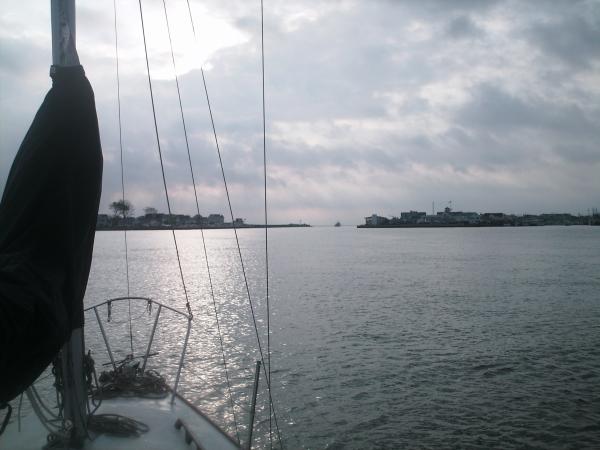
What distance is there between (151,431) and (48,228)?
364 cm

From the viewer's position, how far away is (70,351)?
16.1 ft

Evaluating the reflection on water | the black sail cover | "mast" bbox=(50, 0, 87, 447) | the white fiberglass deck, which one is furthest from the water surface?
the black sail cover

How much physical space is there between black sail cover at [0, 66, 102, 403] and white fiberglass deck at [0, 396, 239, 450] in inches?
90.5

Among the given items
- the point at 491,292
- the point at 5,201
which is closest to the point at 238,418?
the point at 5,201

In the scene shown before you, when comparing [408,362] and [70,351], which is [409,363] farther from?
[70,351]

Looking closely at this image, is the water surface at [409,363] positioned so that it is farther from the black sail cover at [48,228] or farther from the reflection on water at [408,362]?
the black sail cover at [48,228]

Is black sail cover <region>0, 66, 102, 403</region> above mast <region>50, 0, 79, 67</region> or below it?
below

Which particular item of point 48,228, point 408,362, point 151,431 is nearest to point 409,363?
point 408,362

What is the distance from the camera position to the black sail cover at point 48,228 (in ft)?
11.0

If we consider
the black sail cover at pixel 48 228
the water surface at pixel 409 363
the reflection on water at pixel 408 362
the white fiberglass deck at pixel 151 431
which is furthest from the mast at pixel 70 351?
the reflection on water at pixel 408 362

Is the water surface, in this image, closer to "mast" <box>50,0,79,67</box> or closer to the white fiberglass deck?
the white fiberglass deck

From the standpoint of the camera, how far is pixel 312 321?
25.7 meters

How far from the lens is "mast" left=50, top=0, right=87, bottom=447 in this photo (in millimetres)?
4688

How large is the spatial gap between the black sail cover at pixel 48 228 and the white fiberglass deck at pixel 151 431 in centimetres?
230
